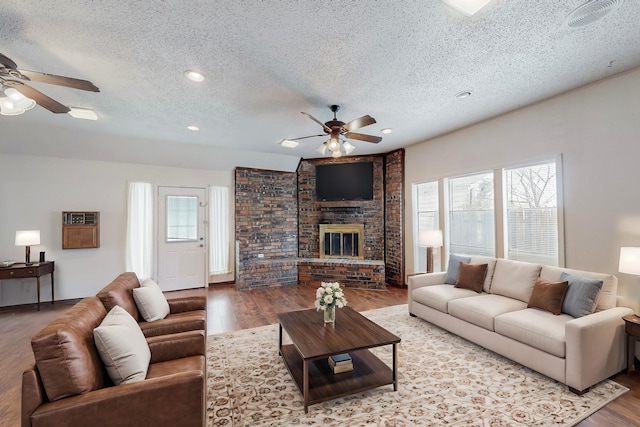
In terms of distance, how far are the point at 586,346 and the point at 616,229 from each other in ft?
4.65

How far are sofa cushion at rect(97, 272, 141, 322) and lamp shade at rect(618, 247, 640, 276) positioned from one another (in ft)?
13.8

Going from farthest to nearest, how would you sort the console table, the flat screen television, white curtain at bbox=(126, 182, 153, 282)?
the flat screen television, white curtain at bbox=(126, 182, 153, 282), the console table

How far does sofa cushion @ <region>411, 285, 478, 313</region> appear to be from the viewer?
339 cm

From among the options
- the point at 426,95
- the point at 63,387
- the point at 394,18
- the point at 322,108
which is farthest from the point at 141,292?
the point at 426,95

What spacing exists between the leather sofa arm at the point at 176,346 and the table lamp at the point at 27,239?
150 inches

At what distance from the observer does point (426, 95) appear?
126 inches

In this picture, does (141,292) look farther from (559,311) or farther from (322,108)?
(559,311)

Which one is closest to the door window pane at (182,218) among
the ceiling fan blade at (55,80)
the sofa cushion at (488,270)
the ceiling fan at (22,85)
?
the ceiling fan at (22,85)

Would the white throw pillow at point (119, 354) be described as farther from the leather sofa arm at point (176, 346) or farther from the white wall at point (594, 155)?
the white wall at point (594, 155)

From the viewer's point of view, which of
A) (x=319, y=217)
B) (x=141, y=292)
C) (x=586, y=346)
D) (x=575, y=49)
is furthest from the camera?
(x=319, y=217)

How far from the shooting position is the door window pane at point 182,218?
570cm

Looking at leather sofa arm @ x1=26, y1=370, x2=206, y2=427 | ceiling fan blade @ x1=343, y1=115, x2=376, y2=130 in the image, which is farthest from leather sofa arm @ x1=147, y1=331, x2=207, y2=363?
ceiling fan blade @ x1=343, y1=115, x2=376, y2=130

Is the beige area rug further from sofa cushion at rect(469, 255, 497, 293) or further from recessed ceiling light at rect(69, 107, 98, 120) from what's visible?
recessed ceiling light at rect(69, 107, 98, 120)

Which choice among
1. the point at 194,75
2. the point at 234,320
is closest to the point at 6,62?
the point at 194,75
